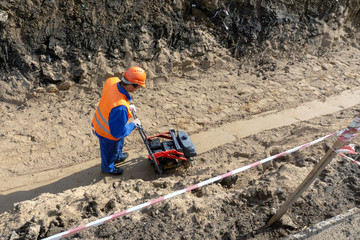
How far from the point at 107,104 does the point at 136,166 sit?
5.39ft

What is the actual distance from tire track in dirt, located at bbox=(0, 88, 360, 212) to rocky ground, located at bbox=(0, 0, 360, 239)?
23mm

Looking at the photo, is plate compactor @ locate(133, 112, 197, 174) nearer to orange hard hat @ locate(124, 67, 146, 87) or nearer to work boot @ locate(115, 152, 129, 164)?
work boot @ locate(115, 152, 129, 164)

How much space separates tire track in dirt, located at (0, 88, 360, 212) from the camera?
4.71 metres

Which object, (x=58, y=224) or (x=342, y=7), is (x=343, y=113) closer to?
(x=342, y=7)

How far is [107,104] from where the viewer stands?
4105mm

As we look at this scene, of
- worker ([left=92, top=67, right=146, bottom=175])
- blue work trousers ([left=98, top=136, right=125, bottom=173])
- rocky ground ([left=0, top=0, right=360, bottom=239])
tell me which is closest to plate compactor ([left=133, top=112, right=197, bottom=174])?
rocky ground ([left=0, top=0, right=360, bottom=239])

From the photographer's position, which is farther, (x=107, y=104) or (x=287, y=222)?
(x=107, y=104)

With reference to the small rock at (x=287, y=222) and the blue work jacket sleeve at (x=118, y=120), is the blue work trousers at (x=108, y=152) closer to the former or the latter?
the blue work jacket sleeve at (x=118, y=120)

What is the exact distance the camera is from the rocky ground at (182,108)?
3.54 metres

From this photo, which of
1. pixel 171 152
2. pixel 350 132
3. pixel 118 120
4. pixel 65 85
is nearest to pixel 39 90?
pixel 65 85

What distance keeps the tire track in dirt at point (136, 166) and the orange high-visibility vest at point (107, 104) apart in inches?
41.1

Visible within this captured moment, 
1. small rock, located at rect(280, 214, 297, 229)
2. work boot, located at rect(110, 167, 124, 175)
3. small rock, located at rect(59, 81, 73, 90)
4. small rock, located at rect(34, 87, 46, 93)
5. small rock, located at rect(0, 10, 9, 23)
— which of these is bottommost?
work boot, located at rect(110, 167, 124, 175)

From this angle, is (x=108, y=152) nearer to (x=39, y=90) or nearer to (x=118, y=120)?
(x=118, y=120)

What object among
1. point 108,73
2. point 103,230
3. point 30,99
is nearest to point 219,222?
point 103,230
